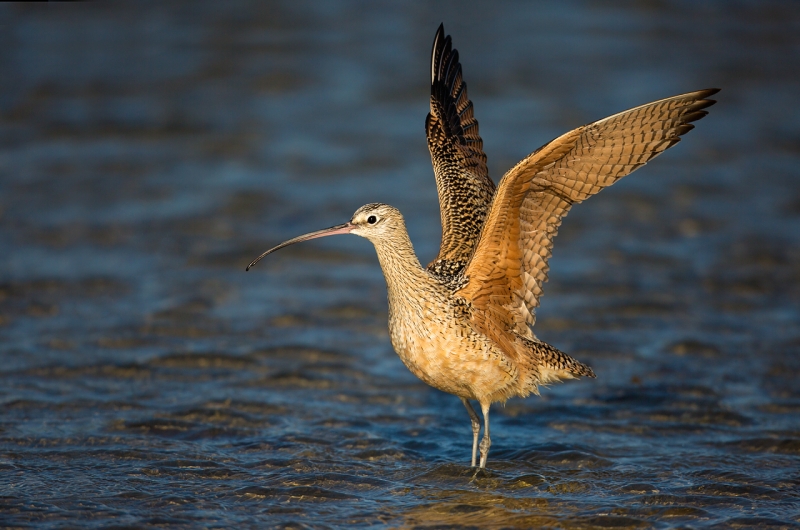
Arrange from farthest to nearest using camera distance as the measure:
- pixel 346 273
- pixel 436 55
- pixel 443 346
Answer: pixel 346 273, pixel 436 55, pixel 443 346

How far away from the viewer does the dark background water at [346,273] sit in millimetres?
5582

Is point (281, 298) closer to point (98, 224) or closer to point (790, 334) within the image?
point (98, 224)

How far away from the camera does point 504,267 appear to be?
577cm

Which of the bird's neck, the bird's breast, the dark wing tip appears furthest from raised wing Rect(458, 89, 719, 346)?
the dark wing tip

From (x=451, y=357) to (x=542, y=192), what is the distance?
A: 41.6 inches

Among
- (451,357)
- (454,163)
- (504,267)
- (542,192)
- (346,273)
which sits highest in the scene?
(454,163)

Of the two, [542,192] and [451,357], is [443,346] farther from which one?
[542,192]

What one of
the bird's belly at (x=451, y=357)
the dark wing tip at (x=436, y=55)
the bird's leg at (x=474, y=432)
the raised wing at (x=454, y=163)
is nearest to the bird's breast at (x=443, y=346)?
the bird's belly at (x=451, y=357)

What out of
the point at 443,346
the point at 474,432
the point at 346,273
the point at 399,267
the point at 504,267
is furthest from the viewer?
the point at 346,273

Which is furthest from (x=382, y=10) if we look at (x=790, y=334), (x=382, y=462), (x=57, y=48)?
(x=382, y=462)

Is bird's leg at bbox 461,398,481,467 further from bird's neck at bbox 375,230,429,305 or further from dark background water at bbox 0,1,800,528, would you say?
bird's neck at bbox 375,230,429,305

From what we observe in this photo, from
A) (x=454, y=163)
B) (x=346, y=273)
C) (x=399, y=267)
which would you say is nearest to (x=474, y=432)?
(x=399, y=267)

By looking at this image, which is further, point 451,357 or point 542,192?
point 542,192

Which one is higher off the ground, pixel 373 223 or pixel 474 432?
pixel 373 223
